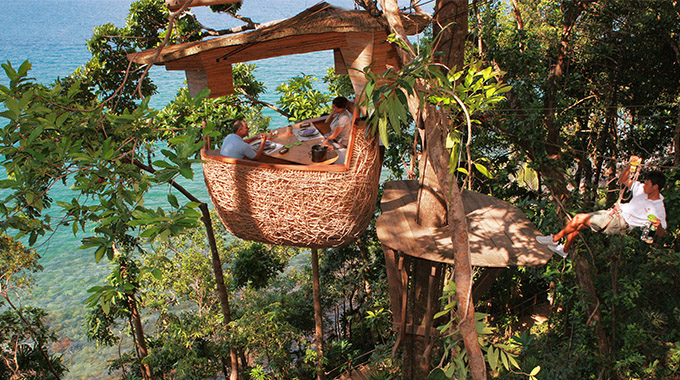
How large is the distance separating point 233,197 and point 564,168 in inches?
181

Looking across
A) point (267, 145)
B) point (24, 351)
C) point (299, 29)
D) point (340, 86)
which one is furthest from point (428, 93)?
point (24, 351)

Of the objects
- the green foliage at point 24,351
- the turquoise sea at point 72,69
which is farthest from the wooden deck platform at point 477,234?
the green foliage at point 24,351

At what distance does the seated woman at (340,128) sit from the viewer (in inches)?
170

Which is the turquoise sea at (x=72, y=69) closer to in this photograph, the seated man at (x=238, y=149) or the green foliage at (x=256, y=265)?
the seated man at (x=238, y=149)

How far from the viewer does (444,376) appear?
2.42 meters

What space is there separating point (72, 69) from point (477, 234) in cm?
3126

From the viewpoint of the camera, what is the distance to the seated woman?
4.33 metres

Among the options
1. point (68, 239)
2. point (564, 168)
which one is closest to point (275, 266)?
point (564, 168)

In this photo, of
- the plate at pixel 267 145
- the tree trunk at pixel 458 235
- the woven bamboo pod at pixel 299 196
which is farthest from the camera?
the plate at pixel 267 145

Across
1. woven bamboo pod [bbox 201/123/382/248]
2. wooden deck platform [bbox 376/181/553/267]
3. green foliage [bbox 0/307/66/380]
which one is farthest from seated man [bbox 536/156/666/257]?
green foliage [bbox 0/307/66/380]

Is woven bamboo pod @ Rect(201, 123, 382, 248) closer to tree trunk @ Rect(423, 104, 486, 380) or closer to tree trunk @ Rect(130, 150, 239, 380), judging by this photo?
tree trunk @ Rect(130, 150, 239, 380)

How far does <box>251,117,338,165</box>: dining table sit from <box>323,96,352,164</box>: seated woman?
72mm

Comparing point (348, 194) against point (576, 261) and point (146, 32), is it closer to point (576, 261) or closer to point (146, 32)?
point (576, 261)

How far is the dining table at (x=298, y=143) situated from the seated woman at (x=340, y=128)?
0.07 meters
